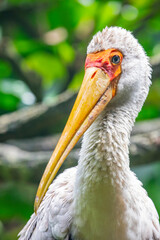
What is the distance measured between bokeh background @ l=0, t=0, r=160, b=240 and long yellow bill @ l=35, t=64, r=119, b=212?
6.77ft

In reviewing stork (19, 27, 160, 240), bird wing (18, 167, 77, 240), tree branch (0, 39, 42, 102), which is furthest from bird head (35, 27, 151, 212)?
tree branch (0, 39, 42, 102)

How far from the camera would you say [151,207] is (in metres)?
2.74

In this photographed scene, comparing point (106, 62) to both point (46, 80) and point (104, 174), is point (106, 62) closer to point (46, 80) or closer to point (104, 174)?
point (104, 174)

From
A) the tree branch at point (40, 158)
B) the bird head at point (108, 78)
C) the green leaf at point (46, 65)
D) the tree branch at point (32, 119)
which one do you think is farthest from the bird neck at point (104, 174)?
the green leaf at point (46, 65)

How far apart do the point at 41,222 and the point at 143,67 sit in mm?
1176

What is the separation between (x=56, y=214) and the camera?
101 inches

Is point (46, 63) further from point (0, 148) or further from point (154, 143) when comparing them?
point (154, 143)

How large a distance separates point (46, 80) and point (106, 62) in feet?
14.2

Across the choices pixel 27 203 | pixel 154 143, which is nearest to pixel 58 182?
pixel 154 143

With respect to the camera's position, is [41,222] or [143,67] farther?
[41,222]

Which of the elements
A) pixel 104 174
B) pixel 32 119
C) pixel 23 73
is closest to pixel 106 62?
pixel 104 174

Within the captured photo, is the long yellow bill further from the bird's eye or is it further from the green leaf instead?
the green leaf

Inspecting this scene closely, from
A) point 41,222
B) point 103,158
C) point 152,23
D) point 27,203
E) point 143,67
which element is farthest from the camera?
point 152,23

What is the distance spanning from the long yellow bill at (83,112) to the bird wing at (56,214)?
45 cm
